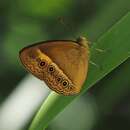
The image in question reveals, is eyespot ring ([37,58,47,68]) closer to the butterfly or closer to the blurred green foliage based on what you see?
the butterfly

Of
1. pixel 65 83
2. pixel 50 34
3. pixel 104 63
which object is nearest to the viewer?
pixel 104 63

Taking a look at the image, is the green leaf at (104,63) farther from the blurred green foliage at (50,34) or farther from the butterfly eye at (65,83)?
the blurred green foliage at (50,34)

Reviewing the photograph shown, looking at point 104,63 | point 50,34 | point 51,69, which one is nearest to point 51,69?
point 51,69

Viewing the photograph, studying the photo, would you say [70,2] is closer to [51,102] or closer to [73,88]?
[73,88]

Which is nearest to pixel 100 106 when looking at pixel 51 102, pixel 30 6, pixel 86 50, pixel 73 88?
pixel 30 6

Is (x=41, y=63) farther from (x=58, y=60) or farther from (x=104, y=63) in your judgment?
(x=104, y=63)

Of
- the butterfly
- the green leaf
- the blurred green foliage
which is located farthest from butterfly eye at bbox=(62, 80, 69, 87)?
the blurred green foliage
